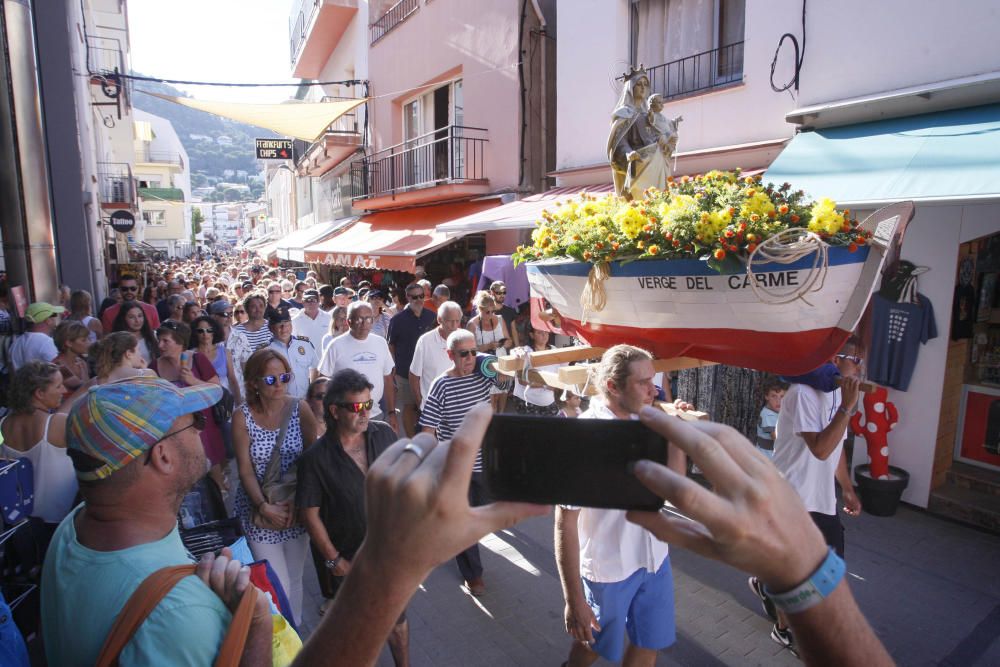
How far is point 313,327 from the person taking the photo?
324 inches

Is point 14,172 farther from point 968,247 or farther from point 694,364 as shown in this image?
point 968,247

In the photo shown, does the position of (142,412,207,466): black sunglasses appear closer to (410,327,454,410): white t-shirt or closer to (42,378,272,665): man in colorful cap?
(42,378,272,665): man in colorful cap

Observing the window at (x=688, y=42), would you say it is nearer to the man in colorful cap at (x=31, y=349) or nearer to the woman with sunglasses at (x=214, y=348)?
the woman with sunglasses at (x=214, y=348)

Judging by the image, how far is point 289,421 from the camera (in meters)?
3.70

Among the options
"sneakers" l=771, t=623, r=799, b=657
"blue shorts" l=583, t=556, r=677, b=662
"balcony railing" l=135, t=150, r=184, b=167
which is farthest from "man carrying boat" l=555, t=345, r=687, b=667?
"balcony railing" l=135, t=150, r=184, b=167

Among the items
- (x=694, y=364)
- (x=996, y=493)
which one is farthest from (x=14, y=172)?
(x=996, y=493)

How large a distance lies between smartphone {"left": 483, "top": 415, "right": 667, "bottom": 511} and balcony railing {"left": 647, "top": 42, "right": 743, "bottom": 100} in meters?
7.66

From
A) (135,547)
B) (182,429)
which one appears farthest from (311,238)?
(135,547)

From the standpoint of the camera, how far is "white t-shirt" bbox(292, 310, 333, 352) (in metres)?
8.13

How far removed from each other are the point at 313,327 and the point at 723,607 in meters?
5.89

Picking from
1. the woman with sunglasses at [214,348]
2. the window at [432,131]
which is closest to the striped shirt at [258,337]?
the woman with sunglasses at [214,348]

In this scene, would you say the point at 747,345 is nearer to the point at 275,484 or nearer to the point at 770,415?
the point at 275,484

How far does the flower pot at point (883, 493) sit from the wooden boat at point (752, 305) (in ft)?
12.0

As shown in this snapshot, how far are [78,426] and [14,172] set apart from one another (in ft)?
29.8
